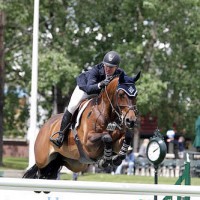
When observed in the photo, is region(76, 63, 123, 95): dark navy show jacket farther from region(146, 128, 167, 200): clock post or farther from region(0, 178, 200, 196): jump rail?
region(0, 178, 200, 196): jump rail

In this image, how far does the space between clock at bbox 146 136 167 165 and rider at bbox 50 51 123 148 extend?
113 cm

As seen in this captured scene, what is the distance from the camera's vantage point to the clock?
8794 millimetres

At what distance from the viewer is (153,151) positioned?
29.4 feet

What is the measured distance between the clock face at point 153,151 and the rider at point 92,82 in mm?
1134

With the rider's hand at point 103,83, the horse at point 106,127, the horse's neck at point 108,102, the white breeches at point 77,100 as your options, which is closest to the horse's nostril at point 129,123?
the horse at point 106,127

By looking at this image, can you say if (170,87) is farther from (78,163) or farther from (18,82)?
(78,163)

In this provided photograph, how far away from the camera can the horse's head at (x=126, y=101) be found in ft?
25.6

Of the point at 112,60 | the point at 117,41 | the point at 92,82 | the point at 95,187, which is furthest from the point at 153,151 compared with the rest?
the point at 117,41

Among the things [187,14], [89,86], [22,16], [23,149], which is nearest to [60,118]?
[89,86]

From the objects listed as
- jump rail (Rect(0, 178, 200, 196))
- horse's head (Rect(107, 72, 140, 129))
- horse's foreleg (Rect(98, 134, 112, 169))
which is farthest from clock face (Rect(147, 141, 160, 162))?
jump rail (Rect(0, 178, 200, 196))

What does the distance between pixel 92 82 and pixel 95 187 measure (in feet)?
13.6

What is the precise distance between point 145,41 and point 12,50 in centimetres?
622

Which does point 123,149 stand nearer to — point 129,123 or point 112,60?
point 129,123

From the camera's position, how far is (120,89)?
8070mm
